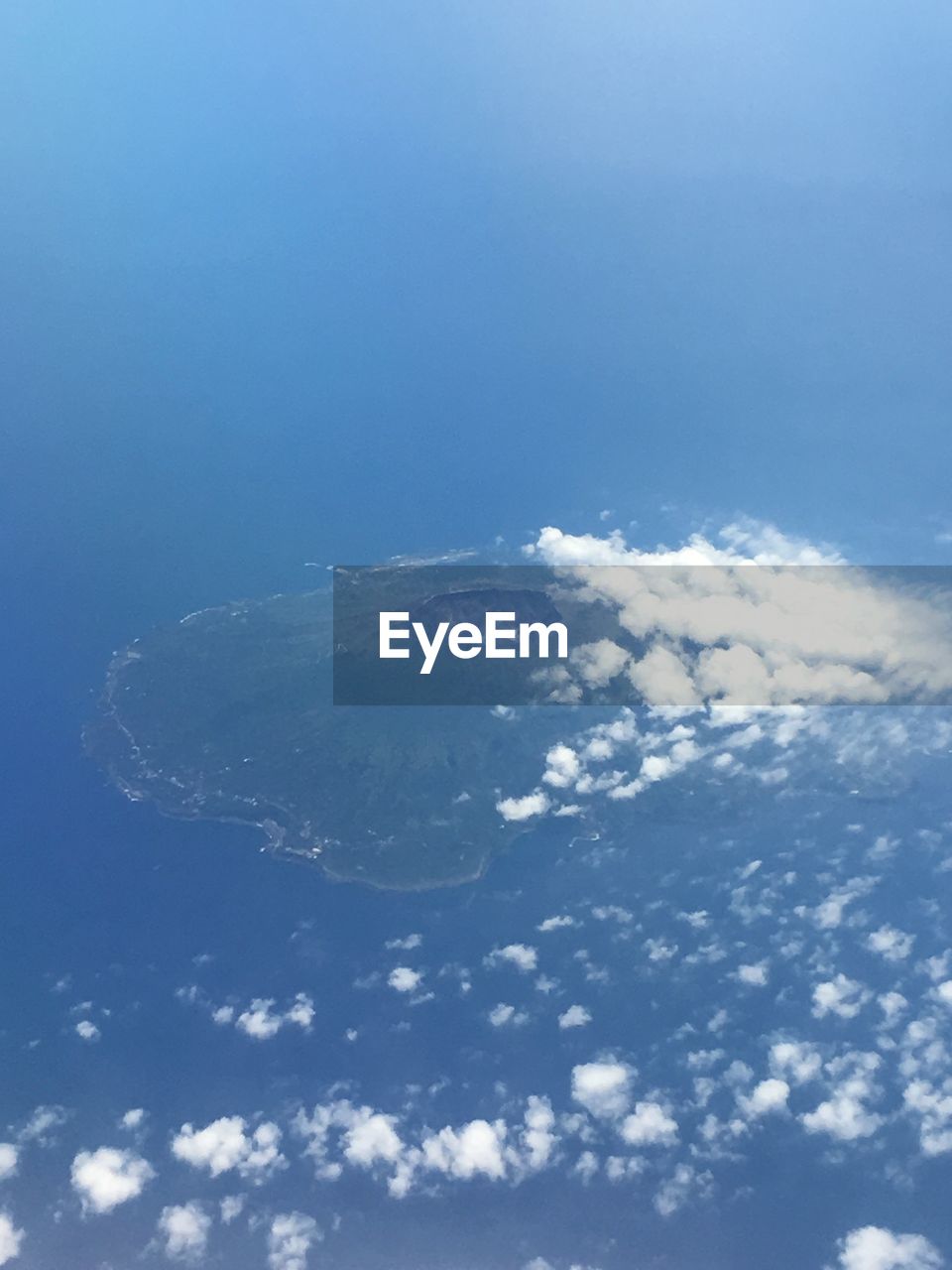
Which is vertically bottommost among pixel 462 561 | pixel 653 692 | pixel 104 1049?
pixel 104 1049

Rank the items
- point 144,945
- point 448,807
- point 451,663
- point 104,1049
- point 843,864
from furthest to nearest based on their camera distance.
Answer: point 451,663, point 448,807, point 843,864, point 144,945, point 104,1049

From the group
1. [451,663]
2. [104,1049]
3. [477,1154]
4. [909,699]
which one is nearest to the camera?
[477,1154]

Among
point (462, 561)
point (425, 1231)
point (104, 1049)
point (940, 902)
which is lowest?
point (425, 1231)

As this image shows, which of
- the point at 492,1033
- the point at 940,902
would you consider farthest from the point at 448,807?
the point at 940,902

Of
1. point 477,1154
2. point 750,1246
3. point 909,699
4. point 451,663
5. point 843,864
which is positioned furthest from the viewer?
point 451,663

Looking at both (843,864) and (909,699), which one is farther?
(909,699)

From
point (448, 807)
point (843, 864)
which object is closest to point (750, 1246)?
point (843, 864)

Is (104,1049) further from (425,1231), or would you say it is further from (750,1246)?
(750,1246)

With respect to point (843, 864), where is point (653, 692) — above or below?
above

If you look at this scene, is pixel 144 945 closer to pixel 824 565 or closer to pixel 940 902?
pixel 940 902
